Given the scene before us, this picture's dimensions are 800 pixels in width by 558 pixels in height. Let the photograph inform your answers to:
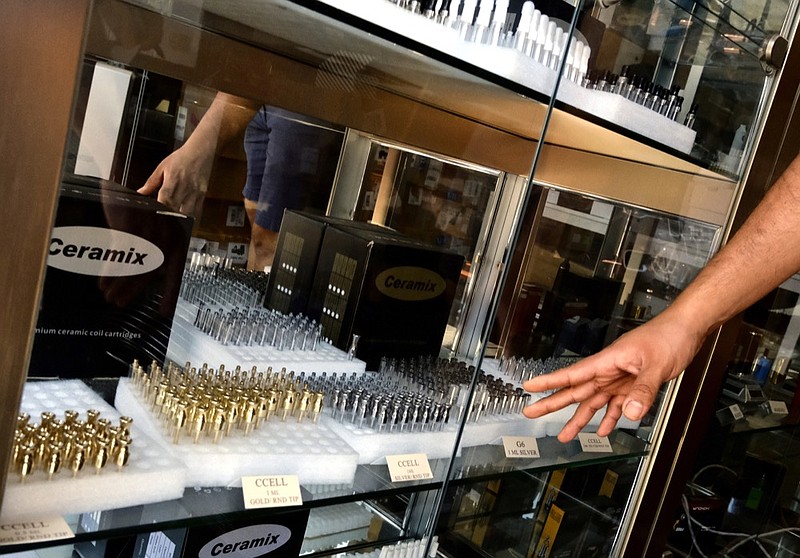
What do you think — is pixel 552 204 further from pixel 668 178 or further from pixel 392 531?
pixel 392 531

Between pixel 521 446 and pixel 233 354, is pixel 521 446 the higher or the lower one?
the lower one

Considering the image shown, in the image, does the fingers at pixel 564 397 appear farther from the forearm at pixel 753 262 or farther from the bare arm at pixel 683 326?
the forearm at pixel 753 262

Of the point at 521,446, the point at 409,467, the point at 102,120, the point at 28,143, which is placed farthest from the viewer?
the point at 521,446

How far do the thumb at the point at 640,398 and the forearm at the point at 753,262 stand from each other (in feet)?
0.54

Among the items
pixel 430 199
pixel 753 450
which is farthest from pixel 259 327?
pixel 753 450

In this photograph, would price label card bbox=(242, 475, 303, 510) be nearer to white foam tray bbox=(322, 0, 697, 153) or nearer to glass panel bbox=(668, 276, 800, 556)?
white foam tray bbox=(322, 0, 697, 153)

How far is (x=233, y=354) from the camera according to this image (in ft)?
3.98

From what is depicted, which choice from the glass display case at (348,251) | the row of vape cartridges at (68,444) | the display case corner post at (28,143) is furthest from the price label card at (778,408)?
the display case corner post at (28,143)

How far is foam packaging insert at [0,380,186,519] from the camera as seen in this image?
31.6 inches

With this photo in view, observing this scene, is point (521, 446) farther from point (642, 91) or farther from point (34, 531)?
point (34, 531)

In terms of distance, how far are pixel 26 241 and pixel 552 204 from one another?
106 cm

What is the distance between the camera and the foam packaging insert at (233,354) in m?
1.15

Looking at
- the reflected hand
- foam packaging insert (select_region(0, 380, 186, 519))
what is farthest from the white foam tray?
foam packaging insert (select_region(0, 380, 186, 519))

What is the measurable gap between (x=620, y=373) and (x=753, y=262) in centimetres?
33
